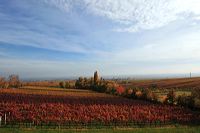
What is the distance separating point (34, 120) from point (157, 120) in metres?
19.4

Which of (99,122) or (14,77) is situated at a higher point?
(14,77)

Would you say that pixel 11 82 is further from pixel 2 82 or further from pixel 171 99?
pixel 171 99

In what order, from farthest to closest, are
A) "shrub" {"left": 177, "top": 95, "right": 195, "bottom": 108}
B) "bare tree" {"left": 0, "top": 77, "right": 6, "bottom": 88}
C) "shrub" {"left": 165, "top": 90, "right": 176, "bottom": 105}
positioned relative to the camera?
"bare tree" {"left": 0, "top": 77, "right": 6, "bottom": 88}, "shrub" {"left": 165, "top": 90, "right": 176, "bottom": 105}, "shrub" {"left": 177, "top": 95, "right": 195, "bottom": 108}

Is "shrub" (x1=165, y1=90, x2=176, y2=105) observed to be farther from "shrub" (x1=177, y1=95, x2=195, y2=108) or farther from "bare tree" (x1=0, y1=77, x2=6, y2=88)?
"bare tree" (x1=0, y1=77, x2=6, y2=88)

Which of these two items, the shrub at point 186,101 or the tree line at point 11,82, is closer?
the shrub at point 186,101

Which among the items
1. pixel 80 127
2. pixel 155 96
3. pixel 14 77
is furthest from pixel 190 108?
pixel 14 77

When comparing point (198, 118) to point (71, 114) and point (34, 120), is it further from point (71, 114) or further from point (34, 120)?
point (34, 120)

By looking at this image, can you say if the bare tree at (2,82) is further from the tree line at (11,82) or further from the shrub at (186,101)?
the shrub at (186,101)

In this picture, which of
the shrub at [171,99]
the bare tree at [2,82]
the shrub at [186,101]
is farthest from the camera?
the bare tree at [2,82]

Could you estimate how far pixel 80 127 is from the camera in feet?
128

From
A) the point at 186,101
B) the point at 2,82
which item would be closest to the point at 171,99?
the point at 186,101

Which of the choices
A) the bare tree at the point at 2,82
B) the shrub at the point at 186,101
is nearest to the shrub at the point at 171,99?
the shrub at the point at 186,101

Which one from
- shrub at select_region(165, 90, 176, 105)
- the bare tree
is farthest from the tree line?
shrub at select_region(165, 90, 176, 105)

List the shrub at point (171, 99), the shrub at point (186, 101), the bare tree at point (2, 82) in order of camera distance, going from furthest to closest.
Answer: the bare tree at point (2, 82), the shrub at point (171, 99), the shrub at point (186, 101)
